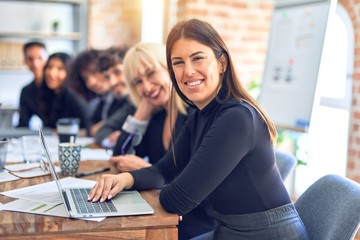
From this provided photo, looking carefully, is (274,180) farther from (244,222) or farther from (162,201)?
(162,201)

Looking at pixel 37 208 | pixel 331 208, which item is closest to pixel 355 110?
pixel 331 208

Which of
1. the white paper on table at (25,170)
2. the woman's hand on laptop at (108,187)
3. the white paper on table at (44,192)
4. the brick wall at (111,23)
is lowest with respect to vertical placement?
the white paper on table at (25,170)

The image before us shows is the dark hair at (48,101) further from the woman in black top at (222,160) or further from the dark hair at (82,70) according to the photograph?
the woman in black top at (222,160)

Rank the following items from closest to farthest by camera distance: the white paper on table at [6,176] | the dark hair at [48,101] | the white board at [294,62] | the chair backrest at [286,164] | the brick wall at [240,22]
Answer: the white paper on table at [6,176] → the chair backrest at [286,164] → the white board at [294,62] → the dark hair at [48,101] → the brick wall at [240,22]

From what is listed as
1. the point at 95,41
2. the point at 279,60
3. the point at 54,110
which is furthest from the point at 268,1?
the point at 95,41

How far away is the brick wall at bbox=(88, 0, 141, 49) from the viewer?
18.2 feet

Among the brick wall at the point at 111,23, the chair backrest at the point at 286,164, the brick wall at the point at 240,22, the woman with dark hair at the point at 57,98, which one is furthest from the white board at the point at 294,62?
the brick wall at the point at 111,23

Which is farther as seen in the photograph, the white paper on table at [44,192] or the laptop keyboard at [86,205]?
the white paper on table at [44,192]

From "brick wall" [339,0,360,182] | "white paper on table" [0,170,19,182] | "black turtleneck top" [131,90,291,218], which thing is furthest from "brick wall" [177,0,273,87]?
"black turtleneck top" [131,90,291,218]

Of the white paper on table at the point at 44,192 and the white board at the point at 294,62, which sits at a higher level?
the white board at the point at 294,62

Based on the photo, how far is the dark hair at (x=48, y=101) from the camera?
3.62 metres

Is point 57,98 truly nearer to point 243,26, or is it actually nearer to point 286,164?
point 243,26

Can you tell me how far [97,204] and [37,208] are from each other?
0.54 ft

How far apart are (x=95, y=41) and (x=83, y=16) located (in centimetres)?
34
